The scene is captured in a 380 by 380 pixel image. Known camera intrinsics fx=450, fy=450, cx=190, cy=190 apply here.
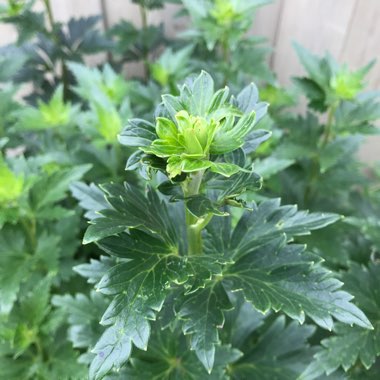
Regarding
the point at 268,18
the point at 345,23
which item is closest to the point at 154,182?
the point at 345,23

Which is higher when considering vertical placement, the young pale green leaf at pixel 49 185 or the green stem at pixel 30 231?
the young pale green leaf at pixel 49 185

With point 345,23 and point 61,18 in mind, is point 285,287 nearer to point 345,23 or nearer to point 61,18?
point 345,23

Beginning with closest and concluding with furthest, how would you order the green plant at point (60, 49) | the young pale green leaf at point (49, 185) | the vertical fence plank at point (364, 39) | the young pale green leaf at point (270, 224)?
the young pale green leaf at point (270, 224)
the young pale green leaf at point (49, 185)
the vertical fence plank at point (364, 39)
the green plant at point (60, 49)

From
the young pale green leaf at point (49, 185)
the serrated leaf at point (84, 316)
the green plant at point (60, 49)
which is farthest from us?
the green plant at point (60, 49)

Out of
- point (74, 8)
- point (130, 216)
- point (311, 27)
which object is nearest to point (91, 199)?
point (130, 216)

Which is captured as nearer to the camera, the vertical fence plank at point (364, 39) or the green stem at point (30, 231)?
the green stem at point (30, 231)

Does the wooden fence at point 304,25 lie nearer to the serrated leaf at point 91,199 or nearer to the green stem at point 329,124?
the green stem at point 329,124

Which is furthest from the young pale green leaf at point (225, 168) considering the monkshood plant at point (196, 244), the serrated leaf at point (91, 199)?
the serrated leaf at point (91, 199)
